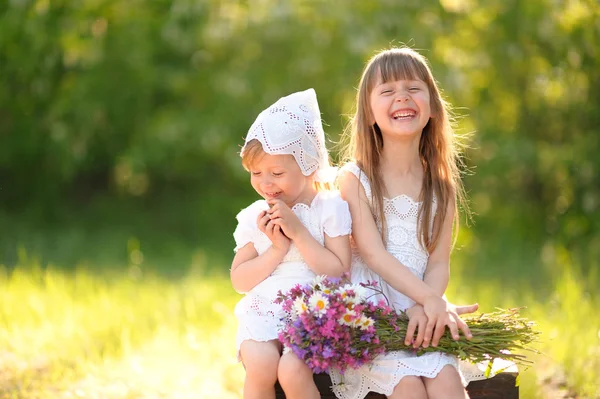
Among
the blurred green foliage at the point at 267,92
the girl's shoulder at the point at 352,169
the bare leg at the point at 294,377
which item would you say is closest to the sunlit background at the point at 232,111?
the blurred green foliage at the point at 267,92

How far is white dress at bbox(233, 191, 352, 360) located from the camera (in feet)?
9.61

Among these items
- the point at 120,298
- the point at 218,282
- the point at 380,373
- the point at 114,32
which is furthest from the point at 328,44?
the point at 380,373

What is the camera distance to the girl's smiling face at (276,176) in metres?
2.98

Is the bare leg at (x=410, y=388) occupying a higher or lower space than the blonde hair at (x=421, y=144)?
lower

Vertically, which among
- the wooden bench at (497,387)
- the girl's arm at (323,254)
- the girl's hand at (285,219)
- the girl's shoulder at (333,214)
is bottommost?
the wooden bench at (497,387)

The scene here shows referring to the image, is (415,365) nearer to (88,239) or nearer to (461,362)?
(461,362)

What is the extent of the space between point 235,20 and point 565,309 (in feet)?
15.8

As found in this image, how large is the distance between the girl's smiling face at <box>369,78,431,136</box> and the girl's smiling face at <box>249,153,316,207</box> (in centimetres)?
41

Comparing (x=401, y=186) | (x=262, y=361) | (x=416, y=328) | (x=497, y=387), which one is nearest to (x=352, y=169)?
(x=401, y=186)

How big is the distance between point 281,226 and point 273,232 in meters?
0.04

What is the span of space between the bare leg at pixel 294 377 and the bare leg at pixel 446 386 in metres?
0.41

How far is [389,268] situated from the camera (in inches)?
119

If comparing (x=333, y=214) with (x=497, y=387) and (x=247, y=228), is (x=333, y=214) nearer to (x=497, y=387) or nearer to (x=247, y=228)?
(x=247, y=228)

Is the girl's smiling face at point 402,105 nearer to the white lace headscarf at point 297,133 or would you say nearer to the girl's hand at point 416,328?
the white lace headscarf at point 297,133
